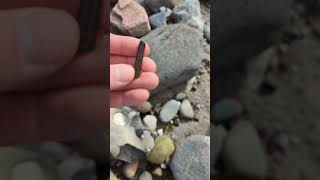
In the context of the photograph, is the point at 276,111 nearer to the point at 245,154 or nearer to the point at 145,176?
the point at 245,154

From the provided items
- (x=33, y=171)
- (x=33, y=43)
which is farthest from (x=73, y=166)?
(x=33, y=43)

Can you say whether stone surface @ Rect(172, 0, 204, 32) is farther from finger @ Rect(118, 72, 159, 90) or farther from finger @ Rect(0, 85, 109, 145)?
finger @ Rect(0, 85, 109, 145)

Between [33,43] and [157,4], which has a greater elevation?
[33,43]

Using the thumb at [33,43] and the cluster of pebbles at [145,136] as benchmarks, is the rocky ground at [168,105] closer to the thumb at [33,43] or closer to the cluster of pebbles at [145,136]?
the cluster of pebbles at [145,136]

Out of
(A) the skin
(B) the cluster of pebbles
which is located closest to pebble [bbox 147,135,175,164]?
(B) the cluster of pebbles

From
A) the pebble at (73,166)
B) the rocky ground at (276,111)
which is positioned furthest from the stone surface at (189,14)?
the pebble at (73,166)

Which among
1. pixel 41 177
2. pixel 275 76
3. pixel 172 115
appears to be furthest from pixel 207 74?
pixel 41 177
